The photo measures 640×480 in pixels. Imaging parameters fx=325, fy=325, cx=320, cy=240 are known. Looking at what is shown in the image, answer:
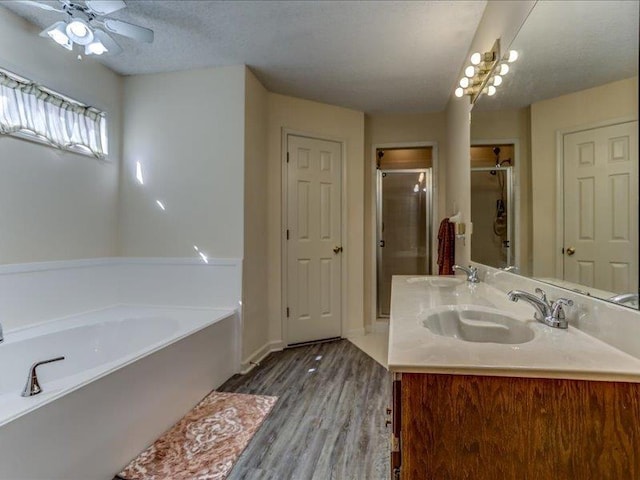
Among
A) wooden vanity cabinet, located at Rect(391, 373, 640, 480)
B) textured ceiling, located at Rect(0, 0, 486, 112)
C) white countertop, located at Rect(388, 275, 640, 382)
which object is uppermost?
textured ceiling, located at Rect(0, 0, 486, 112)

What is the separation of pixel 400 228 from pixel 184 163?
234cm

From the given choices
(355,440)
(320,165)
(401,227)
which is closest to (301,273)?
(320,165)

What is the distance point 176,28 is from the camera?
82.9 inches

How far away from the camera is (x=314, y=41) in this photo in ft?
7.34

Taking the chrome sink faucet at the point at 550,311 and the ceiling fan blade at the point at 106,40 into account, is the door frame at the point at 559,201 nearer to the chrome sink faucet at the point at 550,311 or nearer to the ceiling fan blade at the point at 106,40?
the chrome sink faucet at the point at 550,311

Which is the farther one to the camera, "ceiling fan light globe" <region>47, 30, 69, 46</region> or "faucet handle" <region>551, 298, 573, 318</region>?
"ceiling fan light globe" <region>47, 30, 69, 46</region>

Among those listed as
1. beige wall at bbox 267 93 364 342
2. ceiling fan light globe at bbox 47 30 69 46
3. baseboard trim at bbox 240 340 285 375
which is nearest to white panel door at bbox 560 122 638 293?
baseboard trim at bbox 240 340 285 375

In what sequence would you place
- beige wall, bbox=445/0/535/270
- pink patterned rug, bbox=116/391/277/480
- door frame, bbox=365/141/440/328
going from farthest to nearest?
door frame, bbox=365/141/440/328, beige wall, bbox=445/0/535/270, pink patterned rug, bbox=116/391/277/480

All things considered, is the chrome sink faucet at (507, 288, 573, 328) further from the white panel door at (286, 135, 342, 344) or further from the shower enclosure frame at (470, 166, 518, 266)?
the white panel door at (286, 135, 342, 344)

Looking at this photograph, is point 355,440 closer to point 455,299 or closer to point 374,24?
point 455,299

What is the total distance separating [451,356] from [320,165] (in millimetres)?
2712

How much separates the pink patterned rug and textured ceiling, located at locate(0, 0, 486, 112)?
240cm

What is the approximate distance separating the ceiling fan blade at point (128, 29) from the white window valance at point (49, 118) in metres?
0.72

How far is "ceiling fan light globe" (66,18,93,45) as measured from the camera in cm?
174
